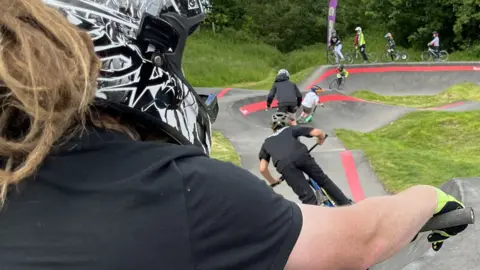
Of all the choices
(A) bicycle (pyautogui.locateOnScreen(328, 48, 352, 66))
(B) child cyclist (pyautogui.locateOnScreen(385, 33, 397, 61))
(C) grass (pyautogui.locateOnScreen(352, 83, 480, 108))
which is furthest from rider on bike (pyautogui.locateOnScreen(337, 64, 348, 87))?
(B) child cyclist (pyautogui.locateOnScreen(385, 33, 397, 61))

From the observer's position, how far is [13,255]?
0.92 m

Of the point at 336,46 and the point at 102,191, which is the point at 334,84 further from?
the point at 102,191

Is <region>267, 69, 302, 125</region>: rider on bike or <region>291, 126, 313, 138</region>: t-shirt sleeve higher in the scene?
<region>291, 126, 313, 138</region>: t-shirt sleeve

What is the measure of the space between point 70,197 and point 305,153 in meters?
5.64

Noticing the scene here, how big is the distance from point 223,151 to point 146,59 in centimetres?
1014

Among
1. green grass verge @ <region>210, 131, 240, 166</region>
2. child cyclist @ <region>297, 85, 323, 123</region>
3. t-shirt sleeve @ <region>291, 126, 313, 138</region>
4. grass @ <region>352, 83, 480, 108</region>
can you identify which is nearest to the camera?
t-shirt sleeve @ <region>291, 126, 313, 138</region>

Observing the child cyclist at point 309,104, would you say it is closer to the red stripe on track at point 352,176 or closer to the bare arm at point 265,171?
the red stripe on track at point 352,176

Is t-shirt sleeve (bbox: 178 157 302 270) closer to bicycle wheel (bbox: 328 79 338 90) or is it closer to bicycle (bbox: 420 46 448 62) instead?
bicycle wheel (bbox: 328 79 338 90)

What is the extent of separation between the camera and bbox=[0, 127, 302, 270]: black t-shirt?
92 centimetres

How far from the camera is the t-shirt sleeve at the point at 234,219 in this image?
973 mm

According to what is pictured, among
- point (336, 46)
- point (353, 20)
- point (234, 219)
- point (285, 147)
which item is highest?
point (234, 219)

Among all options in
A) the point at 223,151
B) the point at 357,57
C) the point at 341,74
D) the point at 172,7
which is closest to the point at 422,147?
the point at 223,151

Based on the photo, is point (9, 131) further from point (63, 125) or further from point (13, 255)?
point (13, 255)

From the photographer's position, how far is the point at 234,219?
99 centimetres
